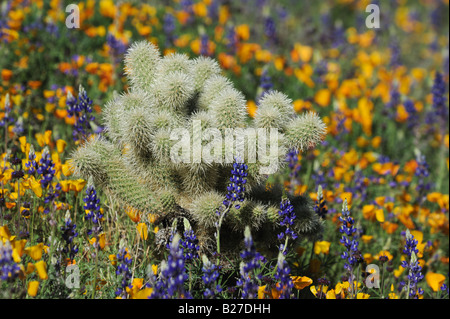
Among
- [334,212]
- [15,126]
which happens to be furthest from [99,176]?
[334,212]

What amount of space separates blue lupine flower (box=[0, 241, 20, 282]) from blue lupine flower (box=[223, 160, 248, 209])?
1.03 metres

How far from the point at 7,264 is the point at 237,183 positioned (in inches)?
44.0

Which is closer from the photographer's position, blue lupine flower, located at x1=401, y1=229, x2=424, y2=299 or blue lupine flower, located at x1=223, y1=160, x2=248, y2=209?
blue lupine flower, located at x1=223, y1=160, x2=248, y2=209

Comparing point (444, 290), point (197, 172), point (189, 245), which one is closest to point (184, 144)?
point (197, 172)

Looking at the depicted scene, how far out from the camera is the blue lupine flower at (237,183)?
8.74ft

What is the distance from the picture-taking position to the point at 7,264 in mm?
2332

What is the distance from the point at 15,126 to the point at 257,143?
6.87ft

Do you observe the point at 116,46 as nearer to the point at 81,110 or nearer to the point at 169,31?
the point at 169,31

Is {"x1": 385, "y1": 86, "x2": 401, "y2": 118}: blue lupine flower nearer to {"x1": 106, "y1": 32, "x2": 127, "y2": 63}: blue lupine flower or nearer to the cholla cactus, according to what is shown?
{"x1": 106, "y1": 32, "x2": 127, "y2": 63}: blue lupine flower

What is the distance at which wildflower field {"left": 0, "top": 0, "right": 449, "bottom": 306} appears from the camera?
2.73 metres

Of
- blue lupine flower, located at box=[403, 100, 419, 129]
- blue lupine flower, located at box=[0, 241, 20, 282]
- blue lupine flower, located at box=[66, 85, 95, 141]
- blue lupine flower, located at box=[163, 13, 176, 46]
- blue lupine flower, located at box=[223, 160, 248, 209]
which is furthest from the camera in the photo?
blue lupine flower, located at box=[163, 13, 176, 46]

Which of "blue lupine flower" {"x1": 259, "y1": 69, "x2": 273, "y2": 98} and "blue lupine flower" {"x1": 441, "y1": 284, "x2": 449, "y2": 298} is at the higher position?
"blue lupine flower" {"x1": 259, "y1": 69, "x2": 273, "y2": 98}

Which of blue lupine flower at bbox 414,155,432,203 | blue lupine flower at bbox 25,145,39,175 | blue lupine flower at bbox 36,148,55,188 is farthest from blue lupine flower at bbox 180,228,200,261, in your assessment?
blue lupine flower at bbox 414,155,432,203
